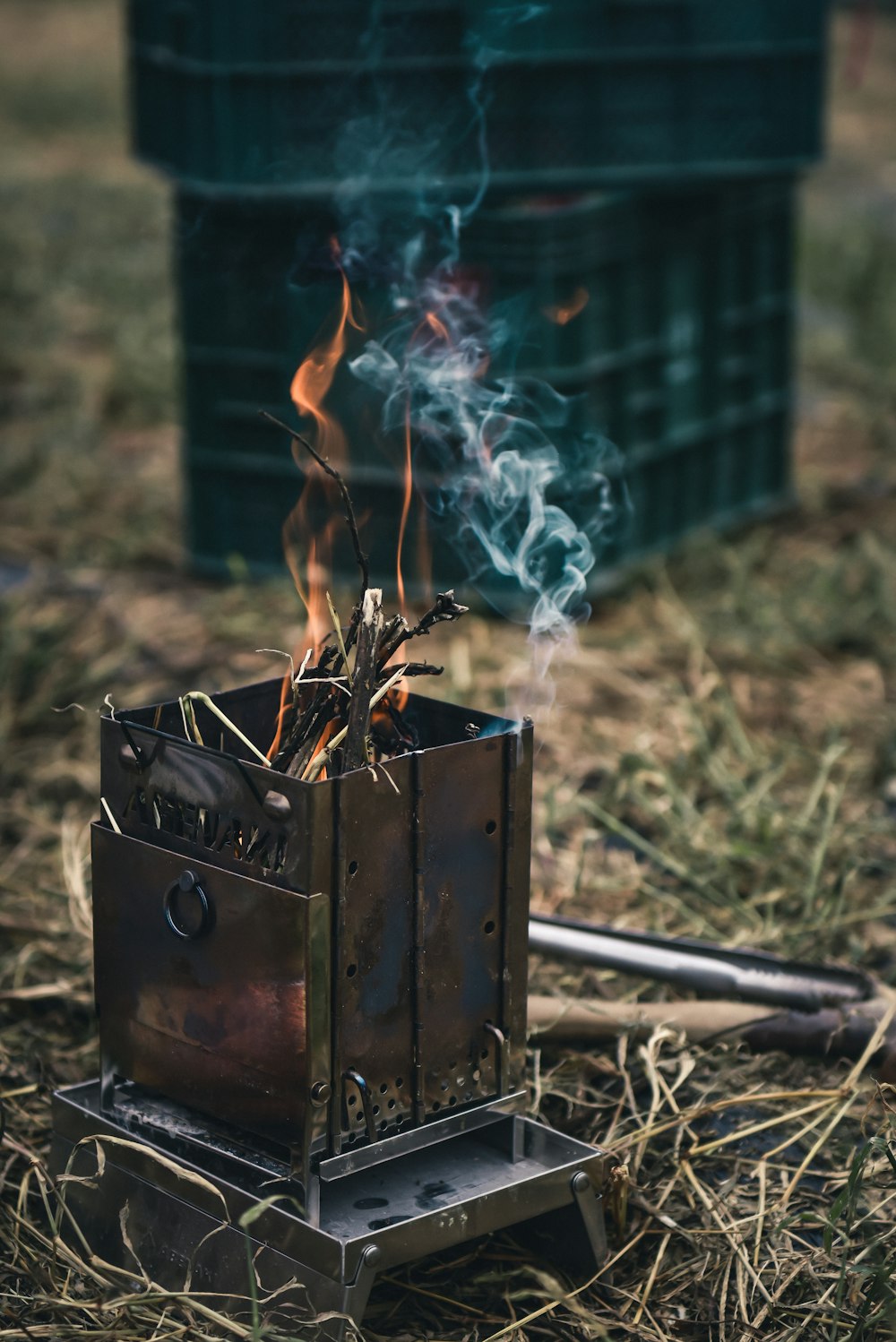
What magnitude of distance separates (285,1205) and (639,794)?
6.40ft

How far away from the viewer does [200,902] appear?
8.34 ft

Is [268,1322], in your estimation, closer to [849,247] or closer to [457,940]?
[457,940]

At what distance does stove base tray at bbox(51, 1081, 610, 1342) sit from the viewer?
2.48m

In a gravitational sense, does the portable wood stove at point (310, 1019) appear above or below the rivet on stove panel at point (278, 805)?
below

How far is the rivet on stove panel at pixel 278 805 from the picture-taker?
7.82ft

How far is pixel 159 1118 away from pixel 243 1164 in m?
0.22

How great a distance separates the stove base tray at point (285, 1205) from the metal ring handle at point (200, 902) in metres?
0.34

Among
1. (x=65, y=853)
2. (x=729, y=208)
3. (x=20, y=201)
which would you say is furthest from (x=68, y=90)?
(x=65, y=853)

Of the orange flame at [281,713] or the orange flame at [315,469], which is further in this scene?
the orange flame at [315,469]

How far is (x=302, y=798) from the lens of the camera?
2363 millimetres

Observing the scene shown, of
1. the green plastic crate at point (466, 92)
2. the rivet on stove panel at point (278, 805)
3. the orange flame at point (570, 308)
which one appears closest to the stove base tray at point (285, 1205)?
the rivet on stove panel at point (278, 805)

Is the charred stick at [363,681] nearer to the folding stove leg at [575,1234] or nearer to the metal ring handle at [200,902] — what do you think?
the metal ring handle at [200,902]

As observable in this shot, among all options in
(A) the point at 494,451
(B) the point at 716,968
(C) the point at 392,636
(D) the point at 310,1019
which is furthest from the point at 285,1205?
(A) the point at 494,451

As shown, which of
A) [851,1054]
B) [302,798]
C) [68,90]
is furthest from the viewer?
[68,90]
